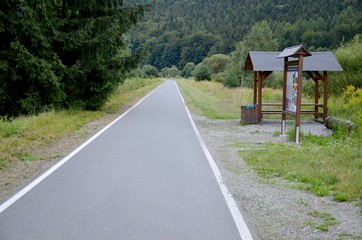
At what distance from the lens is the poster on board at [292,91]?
44.2 feet

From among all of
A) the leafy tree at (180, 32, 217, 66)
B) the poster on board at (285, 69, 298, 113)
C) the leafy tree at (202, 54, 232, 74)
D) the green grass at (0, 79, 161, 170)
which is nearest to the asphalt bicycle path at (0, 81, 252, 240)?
the green grass at (0, 79, 161, 170)

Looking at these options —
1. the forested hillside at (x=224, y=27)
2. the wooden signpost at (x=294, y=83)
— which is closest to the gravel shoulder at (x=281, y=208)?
the wooden signpost at (x=294, y=83)

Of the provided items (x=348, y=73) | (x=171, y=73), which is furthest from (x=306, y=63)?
(x=171, y=73)

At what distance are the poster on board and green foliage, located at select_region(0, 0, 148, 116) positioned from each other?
26.6 feet

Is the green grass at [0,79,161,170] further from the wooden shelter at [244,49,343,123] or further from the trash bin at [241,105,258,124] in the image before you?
the wooden shelter at [244,49,343,123]

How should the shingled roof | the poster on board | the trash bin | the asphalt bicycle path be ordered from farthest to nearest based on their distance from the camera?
the shingled roof < the trash bin < the poster on board < the asphalt bicycle path

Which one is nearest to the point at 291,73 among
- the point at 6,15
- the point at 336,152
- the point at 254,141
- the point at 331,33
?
the point at 254,141

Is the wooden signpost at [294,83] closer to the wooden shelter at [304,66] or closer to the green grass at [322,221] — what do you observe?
the wooden shelter at [304,66]

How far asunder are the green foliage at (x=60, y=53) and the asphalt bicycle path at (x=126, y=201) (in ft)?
22.5

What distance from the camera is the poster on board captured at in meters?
13.5

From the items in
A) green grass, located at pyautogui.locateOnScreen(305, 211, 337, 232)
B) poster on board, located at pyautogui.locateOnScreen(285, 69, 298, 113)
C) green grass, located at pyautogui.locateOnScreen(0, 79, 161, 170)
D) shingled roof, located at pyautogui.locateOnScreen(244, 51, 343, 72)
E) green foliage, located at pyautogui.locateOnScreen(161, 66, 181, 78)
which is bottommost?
green foliage, located at pyautogui.locateOnScreen(161, 66, 181, 78)

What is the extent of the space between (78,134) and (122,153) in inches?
136

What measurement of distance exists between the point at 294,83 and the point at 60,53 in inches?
433

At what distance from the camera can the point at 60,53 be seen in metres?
18.8
